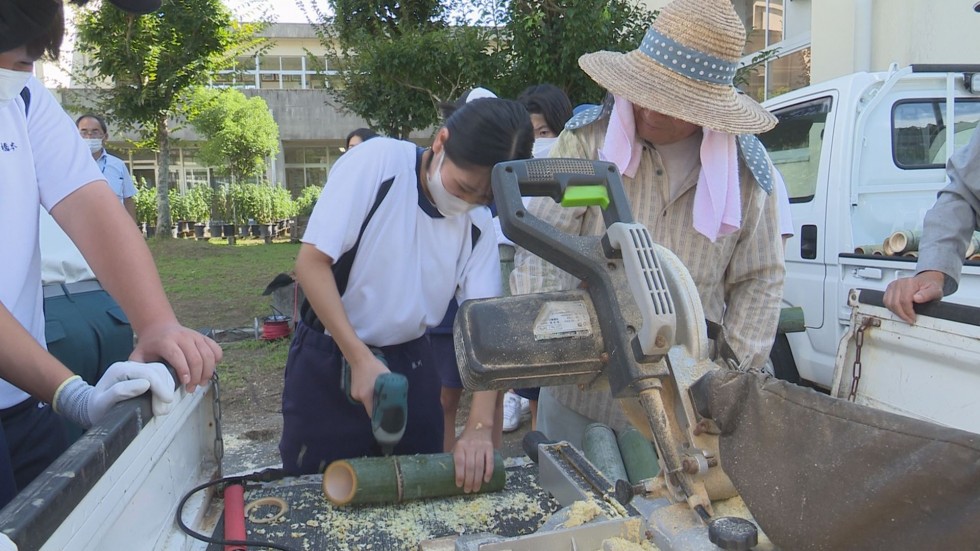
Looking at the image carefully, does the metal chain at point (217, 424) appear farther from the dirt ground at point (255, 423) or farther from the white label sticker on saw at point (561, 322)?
the dirt ground at point (255, 423)

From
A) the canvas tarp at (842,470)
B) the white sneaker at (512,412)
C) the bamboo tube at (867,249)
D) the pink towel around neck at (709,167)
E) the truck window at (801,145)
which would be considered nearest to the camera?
the canvas tarp at (842,470)

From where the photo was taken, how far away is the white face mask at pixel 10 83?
3.95 ft

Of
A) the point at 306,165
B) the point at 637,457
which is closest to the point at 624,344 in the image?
the point at 637,457

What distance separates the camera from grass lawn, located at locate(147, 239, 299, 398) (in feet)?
17.5

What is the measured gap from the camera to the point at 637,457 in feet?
5.05

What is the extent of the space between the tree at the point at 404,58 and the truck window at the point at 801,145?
3.15 meters

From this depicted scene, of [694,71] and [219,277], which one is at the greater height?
[694,71]

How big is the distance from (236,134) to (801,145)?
16007mm

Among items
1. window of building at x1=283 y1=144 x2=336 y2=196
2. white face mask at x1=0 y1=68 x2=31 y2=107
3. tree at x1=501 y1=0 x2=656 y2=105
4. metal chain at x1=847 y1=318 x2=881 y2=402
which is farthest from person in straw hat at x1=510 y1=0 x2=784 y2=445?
window of building at x1=283 y1=144 x2=336 y2=196

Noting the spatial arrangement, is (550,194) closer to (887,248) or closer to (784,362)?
(887,248)

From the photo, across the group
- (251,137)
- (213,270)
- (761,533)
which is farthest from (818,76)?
(251,137)

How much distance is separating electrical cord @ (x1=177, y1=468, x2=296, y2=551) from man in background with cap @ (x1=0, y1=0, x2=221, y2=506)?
9.4 inches

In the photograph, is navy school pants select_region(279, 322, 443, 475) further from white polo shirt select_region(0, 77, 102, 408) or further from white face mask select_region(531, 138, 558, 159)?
white face mask select_region(531, 138, 558, 159)


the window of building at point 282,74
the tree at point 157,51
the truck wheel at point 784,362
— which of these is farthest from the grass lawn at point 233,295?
the window of building at point 282,74
